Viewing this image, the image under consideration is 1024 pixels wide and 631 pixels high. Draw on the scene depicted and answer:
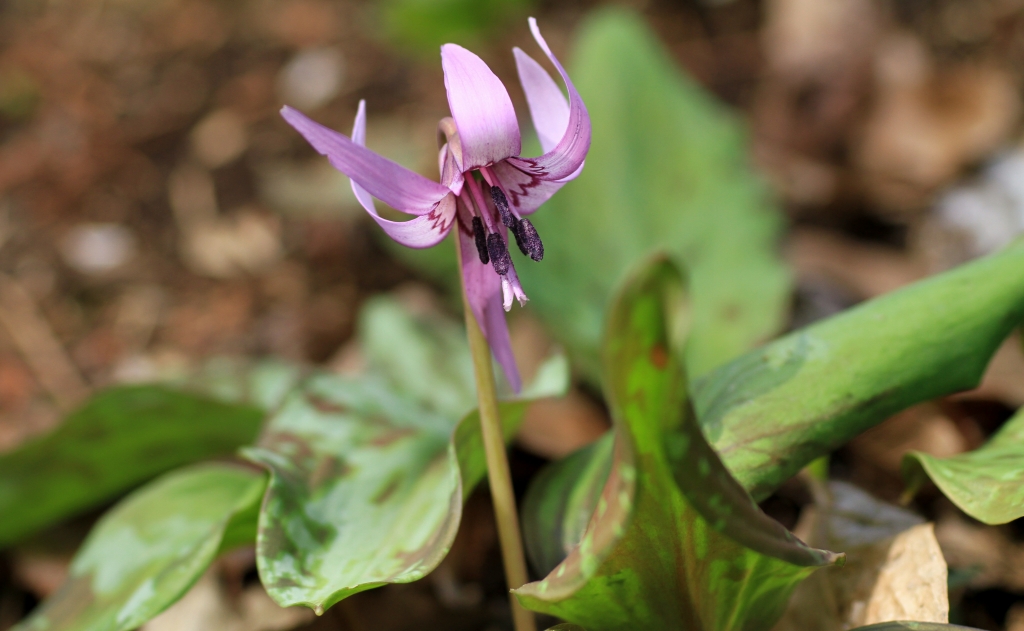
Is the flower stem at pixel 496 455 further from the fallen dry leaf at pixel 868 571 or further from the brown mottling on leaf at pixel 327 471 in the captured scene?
the fallen dry leaf at pixel 868 571

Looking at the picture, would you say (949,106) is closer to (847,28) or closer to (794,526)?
(847,28)

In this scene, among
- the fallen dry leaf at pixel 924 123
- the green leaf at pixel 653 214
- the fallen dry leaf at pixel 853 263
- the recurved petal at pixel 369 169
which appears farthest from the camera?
the fallen dry leaf at pixel 924 123

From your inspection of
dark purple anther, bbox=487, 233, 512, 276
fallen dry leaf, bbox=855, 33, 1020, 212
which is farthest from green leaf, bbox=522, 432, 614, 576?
fallen dry leaf, bbox=855, 33, 1020, 212

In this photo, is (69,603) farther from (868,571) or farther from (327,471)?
(868,571)

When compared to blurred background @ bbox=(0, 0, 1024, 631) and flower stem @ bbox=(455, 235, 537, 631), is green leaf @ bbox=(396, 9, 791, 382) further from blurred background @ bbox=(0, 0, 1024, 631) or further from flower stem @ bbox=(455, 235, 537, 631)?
flower stem @ bbox=(455, 235, 537, 631)

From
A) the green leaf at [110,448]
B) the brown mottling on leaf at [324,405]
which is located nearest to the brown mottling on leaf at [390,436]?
the brown mottling on leaf at [324,405]

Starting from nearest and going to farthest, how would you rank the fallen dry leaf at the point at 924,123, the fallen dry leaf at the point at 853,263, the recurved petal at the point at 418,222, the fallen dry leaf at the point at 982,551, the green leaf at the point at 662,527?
1. the green leaf at the point at 662,527
2. the recurved petal at the point at 418,222
3. the fallen dry leaf at the point at 982,551
4. the fallen dry leaf at the point at 853,263
5. the fallen dry leaf at the point at 924,123

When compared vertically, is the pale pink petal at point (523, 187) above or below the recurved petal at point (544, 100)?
below

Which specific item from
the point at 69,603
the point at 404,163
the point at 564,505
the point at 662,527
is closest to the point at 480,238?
the point at 662,527
